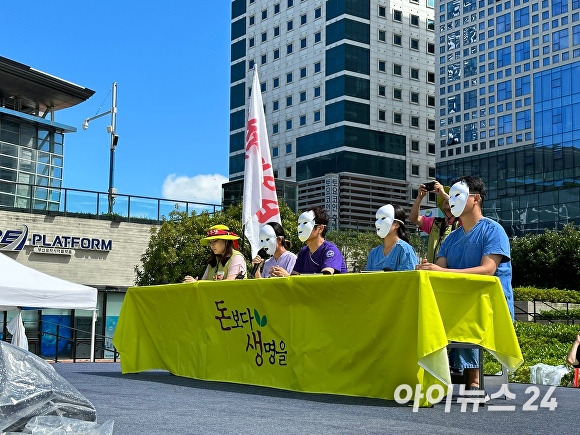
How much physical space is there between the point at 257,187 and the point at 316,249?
11.6 feet

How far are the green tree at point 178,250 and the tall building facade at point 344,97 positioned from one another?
1552 inches

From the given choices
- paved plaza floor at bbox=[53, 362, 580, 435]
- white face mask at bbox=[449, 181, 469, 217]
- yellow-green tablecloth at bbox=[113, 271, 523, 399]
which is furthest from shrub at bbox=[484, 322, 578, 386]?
white face mask at bbox=[449, 181, 469, 217]

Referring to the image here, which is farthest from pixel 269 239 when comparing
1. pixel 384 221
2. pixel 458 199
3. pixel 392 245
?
pixel 458 199

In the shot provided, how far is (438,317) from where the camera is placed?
570cm

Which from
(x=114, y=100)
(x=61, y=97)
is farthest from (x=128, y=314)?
(x=114, y=100)

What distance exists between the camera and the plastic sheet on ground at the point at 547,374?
994cm

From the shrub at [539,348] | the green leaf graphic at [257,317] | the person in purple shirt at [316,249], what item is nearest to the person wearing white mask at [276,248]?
the person in purple shirt at [316,249]

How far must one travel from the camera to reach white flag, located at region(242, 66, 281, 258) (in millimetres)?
11141

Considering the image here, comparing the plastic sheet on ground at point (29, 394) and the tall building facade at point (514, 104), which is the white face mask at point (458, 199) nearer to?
the plastic sheet on ground at point (29, 394)

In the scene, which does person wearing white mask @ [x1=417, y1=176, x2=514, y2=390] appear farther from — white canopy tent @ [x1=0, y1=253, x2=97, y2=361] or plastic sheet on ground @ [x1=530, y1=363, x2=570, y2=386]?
white canopy tent @ [x1=0, y1=253, x2=97, y2=361]

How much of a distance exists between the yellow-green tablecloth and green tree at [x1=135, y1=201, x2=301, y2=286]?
20712mm

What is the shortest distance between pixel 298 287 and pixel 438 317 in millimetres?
1496

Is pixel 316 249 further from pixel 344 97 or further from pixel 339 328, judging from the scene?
pixel 344 97

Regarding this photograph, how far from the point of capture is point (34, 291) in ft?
39.3
